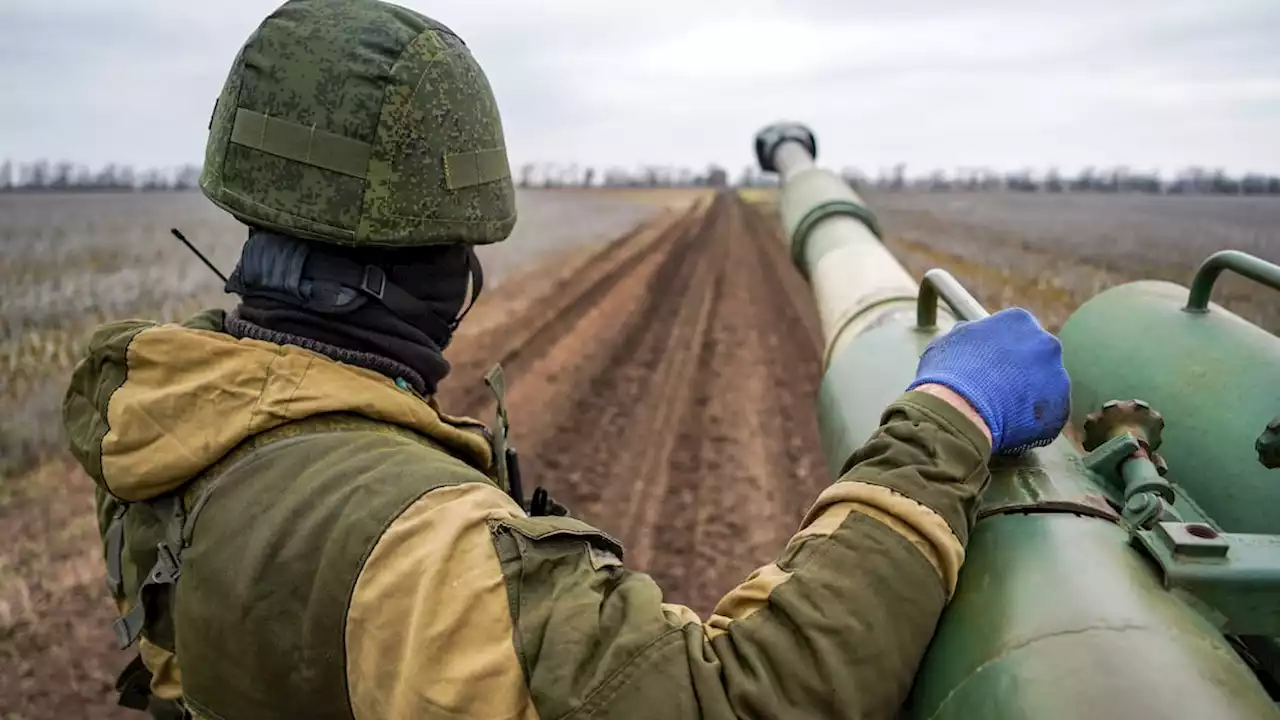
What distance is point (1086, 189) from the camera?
87.3 metres

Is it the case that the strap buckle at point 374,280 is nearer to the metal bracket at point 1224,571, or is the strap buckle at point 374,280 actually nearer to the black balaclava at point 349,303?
the black balaclava at point 349,303

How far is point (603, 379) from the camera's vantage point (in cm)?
973

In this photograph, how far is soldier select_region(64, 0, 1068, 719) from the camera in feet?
4.21

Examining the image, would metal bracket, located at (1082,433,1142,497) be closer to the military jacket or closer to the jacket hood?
the military jacket

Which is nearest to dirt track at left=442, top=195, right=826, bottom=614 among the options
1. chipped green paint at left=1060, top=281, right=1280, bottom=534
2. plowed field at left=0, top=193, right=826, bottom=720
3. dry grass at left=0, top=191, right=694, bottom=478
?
plowed field at left=0, top=193, right=826, bottom=720

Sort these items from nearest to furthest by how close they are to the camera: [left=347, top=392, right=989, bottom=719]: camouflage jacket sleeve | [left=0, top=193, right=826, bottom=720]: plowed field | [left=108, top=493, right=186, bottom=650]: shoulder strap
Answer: [left=347, top=392, right=989, bottom=719]: camouflage jacket sleeve
[left=108, top=493, right=186, bottom=650]: shoulder strap
[left=0, top=193, right=826, bottom=720]: plowed field

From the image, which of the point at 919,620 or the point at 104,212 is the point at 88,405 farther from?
the point at 104,212

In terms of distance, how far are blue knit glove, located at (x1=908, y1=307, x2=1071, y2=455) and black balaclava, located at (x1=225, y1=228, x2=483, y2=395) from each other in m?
0.92

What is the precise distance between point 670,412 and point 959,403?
7.09 meters

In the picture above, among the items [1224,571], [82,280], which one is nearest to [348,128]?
[1224,571]

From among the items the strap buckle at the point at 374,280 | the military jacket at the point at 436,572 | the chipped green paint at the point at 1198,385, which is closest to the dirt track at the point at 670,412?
the chipped green paint at the point at 1198,385

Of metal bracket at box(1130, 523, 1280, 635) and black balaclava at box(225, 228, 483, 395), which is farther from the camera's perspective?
black balaclava at box(225, 228, 483, 395)

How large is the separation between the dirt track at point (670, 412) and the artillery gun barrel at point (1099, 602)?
377cm

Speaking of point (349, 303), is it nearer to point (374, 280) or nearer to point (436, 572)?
point (374, 280)
